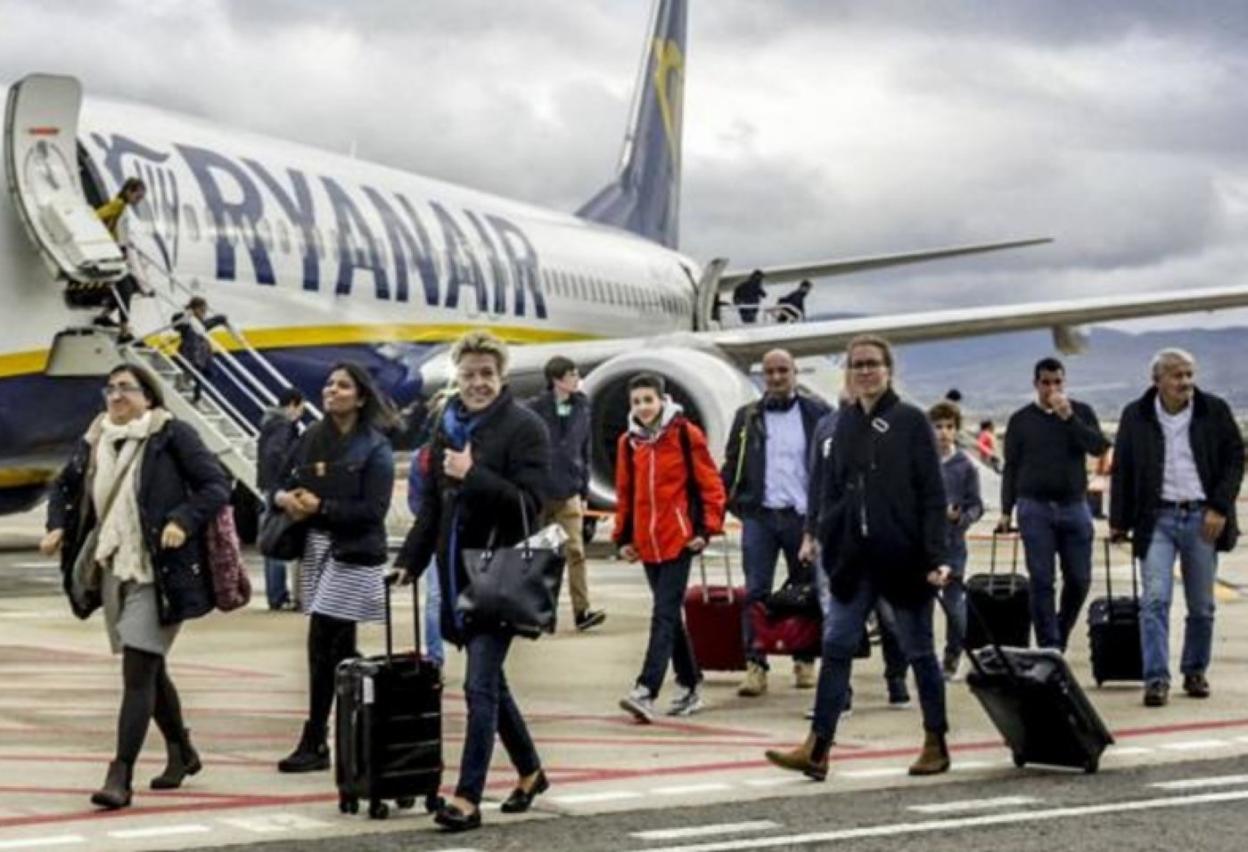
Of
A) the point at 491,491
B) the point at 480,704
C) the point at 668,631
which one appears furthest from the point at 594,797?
the point at 668,631

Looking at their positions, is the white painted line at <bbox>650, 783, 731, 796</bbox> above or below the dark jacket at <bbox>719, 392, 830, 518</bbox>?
below

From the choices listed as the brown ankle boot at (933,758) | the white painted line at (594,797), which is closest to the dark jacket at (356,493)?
the white painted line at (594,797)

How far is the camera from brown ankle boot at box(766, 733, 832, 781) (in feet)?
28.9

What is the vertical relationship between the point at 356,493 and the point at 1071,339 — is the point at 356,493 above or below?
below

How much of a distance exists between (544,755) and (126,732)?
1764 millimetres

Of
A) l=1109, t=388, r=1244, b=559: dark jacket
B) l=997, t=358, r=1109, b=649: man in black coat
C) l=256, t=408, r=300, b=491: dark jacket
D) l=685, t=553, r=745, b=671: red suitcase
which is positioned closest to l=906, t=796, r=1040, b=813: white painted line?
l=1109, t=388, r=1244, b=559: dark jacket

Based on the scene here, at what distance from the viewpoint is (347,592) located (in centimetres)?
898

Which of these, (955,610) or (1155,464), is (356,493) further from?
(1155,464)

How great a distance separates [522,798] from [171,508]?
1627 mm

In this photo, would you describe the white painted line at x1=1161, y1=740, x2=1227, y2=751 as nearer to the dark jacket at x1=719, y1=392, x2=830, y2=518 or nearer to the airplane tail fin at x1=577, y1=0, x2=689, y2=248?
the dark jacket at x1=719, y1=392, x2=830, y2=518

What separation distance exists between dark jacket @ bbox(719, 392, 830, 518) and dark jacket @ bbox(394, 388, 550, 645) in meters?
3.55

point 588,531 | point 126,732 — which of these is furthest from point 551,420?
point 588,531

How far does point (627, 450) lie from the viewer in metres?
11.2

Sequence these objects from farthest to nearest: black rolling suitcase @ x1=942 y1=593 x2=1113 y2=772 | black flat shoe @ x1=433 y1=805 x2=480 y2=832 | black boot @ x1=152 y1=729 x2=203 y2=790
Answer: black rolling suitcase @ x1=942 y1=593 x2=1113 y2=772, black boot @ x1=152 y1=729 x2=203 y2=790, black flat shoe @ x1=433 y1=805 x2=480 y2=832
